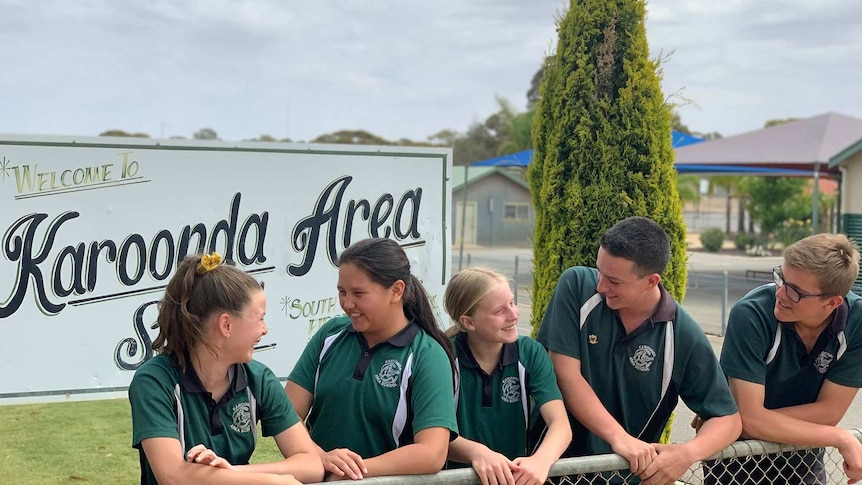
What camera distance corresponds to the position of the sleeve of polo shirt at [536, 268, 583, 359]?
113 inches

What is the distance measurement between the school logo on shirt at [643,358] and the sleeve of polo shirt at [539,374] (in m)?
0.28

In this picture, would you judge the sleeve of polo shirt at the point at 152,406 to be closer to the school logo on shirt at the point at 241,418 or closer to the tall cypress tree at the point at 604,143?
the school logo on shirt at the point at 241,418

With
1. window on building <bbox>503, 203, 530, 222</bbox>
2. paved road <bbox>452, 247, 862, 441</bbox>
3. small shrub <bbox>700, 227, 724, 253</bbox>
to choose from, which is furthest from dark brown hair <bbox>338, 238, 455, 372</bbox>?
window on building <bbox>503, 203, 530, 222</bbox>

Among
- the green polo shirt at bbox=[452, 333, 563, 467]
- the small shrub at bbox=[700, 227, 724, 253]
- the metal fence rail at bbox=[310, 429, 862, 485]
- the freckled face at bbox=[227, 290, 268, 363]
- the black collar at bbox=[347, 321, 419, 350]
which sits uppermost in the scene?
the freckled face at bbox=[227, 290, 268, 363]

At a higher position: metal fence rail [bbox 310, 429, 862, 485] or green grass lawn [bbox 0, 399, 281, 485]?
metal fence rail [bbox 310, 429, 862, 485]

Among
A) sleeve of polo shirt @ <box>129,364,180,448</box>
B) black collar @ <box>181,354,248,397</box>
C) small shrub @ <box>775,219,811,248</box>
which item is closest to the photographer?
sleeve of polo shirt @ <box>129,364,180,448</box>

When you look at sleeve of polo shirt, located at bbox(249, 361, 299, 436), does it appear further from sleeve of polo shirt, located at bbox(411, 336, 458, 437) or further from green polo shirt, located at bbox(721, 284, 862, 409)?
green polo shirt, located at bbox(721, 284, 862, 409)

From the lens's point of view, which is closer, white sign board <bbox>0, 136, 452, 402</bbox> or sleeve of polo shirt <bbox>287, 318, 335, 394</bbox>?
sleeve of polo shirt <bbox>287, 318, 335, 394</bbox>

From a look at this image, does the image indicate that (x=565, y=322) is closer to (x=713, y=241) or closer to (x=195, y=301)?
(x=195, y=301)

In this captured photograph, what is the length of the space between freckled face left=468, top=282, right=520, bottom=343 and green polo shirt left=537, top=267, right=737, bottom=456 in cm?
20

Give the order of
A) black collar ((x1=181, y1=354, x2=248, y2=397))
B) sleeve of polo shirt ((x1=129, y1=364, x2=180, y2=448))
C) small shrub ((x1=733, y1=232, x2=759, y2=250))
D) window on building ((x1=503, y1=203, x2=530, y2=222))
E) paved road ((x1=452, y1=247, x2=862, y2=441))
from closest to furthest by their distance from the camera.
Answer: sleeve of polo shirt ((x1=129, y1=364, x2=180, y2=448))
black collar ((x1=181, y1=354, x2=248, y2=397))
paved road ((x1=452, y1=247, x2=862, y2=441))
small shrub ((x1=733, y1=232, x2=759, y2=250))
window on building ((x1=503, y1=203, x2=530, y2=222))

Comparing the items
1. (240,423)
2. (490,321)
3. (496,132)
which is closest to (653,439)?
(490,321)

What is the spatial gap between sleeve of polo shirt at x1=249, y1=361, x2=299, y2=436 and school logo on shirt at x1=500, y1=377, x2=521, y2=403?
705 mm

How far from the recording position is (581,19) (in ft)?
17.0
